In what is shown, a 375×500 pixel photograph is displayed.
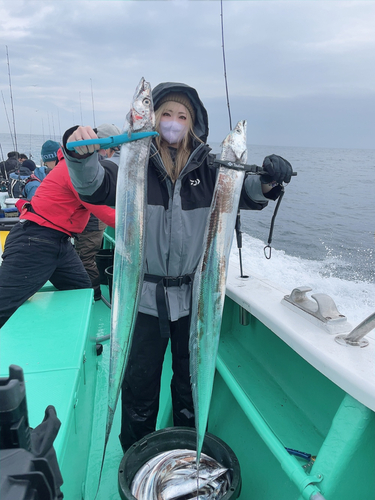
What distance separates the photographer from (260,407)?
2014 millimetres

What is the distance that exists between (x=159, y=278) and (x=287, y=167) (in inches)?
33.3

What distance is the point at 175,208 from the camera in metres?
1.73

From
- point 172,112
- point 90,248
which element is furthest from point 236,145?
point 90,248

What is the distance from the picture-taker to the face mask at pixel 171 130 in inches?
69.1

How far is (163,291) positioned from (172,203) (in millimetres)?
463

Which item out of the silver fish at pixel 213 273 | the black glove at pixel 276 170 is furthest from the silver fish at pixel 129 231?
the black glove at pixel 276 170

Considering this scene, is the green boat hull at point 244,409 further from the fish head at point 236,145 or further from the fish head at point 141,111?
the fish head at point 141,111

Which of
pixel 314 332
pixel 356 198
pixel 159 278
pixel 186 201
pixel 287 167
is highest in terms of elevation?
pixel 287 167

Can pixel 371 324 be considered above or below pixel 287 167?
below

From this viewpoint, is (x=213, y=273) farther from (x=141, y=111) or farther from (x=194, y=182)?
(x=141, y=111)

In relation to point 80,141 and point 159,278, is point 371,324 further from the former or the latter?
point 80,141

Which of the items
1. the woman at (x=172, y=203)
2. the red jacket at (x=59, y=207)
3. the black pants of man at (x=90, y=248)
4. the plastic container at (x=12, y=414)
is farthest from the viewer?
the black pants of man at (x=90, y=248)

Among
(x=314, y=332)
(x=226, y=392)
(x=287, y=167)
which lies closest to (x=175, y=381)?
(x=226, y=392)

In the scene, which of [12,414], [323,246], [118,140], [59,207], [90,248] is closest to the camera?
[12,414]
